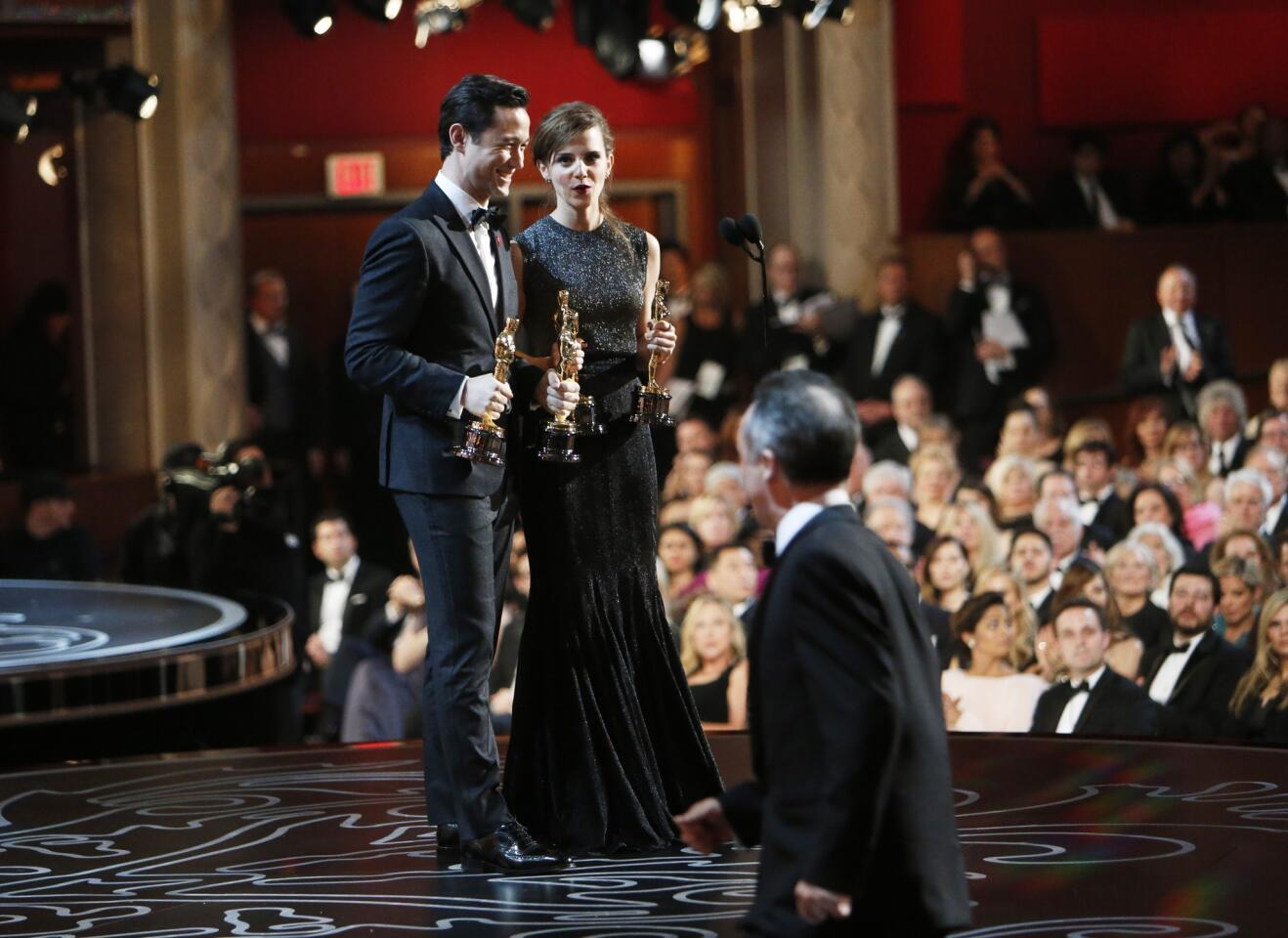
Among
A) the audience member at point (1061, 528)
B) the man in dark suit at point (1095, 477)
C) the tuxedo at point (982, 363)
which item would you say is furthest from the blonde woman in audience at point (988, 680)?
the tuxedo at point (982, 363)

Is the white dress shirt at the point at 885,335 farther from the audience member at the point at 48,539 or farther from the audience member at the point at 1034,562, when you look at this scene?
the audience member at the point at 48,539

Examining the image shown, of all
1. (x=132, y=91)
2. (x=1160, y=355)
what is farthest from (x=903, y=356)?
(x=132, y=91)

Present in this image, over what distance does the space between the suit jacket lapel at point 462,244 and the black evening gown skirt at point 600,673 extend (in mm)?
239

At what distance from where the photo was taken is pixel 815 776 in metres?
2.53

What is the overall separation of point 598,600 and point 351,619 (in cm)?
378

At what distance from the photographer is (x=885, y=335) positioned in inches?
385

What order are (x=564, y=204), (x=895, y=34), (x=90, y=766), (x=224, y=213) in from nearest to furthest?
(x=564, y=204) < (x=90, y=766) < (x=224, y=213) < (x=895, y=34)

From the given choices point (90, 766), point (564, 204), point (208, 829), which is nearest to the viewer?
point (564, 204)

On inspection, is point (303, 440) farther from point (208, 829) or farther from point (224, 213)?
point (208, 829)

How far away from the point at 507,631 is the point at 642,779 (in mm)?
2727

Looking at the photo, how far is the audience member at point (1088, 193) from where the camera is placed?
10992mm

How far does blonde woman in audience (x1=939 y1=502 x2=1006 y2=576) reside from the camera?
6.88 metres

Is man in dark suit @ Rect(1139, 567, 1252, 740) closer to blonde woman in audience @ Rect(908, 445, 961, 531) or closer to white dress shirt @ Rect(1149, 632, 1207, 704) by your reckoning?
white dress shirt @ Rect(1149, 632, 1207, 704)

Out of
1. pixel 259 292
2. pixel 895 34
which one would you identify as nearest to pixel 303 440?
pixel 259 292
